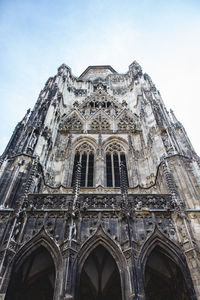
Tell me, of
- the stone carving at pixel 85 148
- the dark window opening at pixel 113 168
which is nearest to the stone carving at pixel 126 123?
the dark window opening at pixel 113 168

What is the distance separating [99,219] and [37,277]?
3.12 m

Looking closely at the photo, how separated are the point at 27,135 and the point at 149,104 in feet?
27.0

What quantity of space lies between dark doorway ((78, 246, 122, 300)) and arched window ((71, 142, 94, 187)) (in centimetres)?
423

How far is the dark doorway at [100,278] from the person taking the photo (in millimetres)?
8969

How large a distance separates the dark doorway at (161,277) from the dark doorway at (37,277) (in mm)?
3570

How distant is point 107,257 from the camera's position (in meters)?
9.30

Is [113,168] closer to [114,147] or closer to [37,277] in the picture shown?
[114,147]

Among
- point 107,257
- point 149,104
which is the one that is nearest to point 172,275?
point 107,257

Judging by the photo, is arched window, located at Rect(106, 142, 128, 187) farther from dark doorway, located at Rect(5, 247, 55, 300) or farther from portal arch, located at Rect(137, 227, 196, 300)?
dark doorway, located at Rect(5, 247, 55, 300)

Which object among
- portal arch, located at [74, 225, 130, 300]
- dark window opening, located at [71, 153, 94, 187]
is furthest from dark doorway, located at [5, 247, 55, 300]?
dark window opening, located at [71, 153, 94, 187]

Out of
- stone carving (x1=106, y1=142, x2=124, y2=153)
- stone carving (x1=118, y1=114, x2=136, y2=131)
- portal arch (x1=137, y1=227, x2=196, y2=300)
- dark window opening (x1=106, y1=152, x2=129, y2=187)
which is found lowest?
portal arch (x1=137, y1=227, x2=196, y2=300)

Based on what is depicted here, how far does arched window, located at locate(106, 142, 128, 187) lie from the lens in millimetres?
13199

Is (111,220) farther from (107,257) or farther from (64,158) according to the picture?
(64,158)

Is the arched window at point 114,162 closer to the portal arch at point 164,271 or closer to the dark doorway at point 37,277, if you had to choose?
the portal arch at point 164,271
